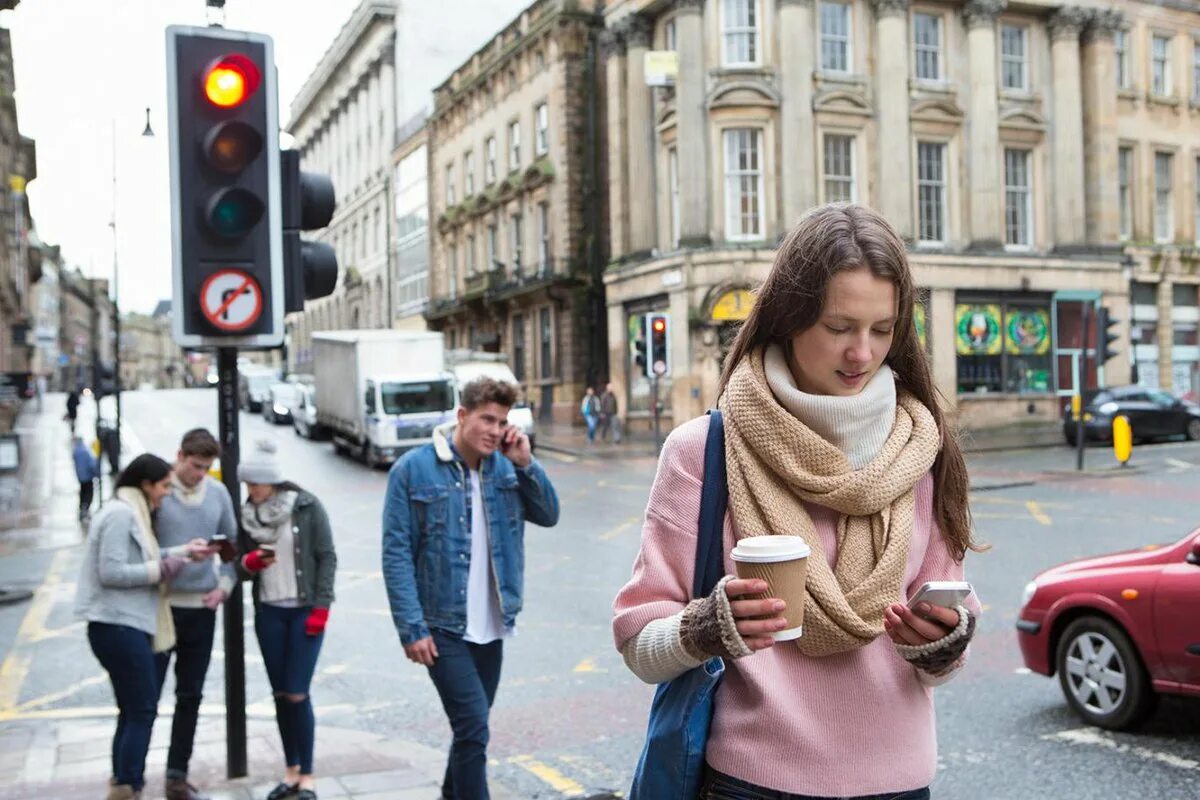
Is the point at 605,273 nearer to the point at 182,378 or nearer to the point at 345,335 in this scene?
the point at 345,335

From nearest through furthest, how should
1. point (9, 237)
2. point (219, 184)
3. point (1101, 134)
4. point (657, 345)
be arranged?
point (219, 184) < point (657, 345) < point (1101, 134) < point (9, 237)

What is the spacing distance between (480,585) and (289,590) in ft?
4.50

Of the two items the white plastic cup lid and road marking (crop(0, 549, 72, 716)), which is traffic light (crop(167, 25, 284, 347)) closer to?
the white plastic cup lid

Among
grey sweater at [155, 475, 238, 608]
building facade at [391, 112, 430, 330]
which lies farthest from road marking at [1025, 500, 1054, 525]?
building facade at [391, 112, 430, 330]

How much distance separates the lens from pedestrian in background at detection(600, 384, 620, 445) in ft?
115

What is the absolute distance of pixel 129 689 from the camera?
5.61 metres

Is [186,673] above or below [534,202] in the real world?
below

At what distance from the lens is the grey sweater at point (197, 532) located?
19.8 ft

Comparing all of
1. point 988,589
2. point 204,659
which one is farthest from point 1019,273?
point 204,659

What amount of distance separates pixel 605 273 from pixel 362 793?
110ft

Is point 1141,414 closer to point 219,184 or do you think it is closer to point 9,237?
point 219,184

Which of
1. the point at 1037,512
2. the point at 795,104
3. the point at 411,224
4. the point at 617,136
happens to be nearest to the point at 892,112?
the point at 795,104

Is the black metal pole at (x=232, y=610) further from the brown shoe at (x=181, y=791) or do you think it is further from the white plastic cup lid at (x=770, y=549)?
the white plastic cup lid at (x=770, y=549)

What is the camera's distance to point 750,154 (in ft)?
112
